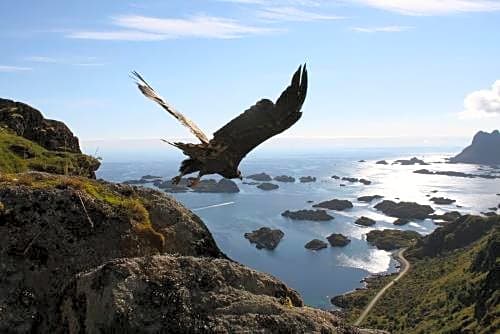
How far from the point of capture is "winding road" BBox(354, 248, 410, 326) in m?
85.0

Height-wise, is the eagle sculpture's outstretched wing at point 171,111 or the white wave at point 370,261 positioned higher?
the eagle sculpture's outstretched wing at point 171,111

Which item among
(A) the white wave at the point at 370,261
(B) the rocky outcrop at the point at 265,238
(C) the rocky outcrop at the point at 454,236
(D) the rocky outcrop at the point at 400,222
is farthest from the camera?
(D) the rocky outcrop at the point at 400,222

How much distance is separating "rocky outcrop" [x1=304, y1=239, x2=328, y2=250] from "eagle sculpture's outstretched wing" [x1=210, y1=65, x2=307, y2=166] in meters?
128

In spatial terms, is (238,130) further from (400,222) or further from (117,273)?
(400,222)

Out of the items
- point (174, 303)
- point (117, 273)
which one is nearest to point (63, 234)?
point (117, 273)

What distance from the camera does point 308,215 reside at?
174500mm

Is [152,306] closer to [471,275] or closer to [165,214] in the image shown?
[165,214]

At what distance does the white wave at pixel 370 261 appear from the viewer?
4757 inches

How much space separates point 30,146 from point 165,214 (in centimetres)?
2389

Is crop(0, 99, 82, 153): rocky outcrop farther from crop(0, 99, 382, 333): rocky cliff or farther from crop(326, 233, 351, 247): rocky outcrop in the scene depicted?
crop(326, 233, 351, 247): rocky outcrop

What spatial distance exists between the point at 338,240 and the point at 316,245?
8.05 m

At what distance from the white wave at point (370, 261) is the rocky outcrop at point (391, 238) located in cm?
504

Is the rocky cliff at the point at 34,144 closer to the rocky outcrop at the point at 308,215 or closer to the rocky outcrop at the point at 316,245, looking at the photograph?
the rocky outcrop at the point at 316,245

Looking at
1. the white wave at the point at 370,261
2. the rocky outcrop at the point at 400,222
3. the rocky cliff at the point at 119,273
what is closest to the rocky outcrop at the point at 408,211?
the rocky outcrop at the point at 400,222
